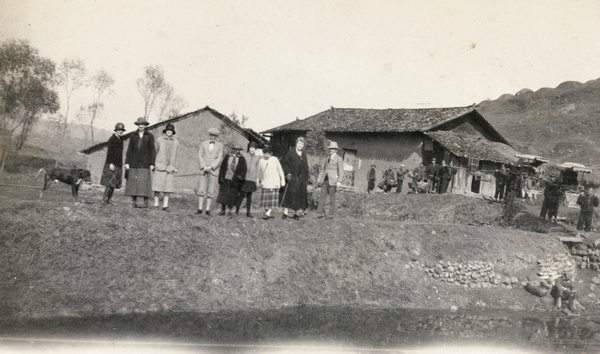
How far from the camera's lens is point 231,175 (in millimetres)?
9859

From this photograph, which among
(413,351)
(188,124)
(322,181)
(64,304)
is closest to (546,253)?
(322,181)

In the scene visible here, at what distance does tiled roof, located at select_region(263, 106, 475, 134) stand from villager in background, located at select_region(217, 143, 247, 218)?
16524 millimetres

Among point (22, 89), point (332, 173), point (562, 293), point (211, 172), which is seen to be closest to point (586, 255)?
point (562, 293)

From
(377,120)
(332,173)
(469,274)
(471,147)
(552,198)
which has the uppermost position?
(377,120)

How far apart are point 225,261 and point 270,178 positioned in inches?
86.8

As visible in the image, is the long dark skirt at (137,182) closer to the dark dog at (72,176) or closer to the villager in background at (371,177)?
the dark dog at (72,176)

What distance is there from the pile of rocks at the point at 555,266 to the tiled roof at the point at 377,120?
462 inches

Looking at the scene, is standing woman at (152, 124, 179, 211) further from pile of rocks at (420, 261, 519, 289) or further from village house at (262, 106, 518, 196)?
village house at (262, 106, 518, 196)

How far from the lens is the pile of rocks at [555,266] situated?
13.1m

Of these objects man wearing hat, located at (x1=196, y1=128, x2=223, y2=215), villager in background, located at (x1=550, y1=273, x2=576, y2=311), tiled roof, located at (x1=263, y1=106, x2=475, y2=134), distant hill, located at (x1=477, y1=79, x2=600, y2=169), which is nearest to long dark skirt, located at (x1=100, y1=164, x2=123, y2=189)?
man wearing hat, located at (x1=196, y1=128, x2=223, y2=215)

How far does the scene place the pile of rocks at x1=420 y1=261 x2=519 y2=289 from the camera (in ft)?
37.6

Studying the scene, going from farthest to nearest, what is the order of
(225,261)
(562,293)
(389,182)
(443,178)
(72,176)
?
(389,182) < (443,178) < (562,293) < (72,176) < (225,261)

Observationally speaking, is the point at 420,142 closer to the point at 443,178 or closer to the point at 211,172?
the point at 443,178

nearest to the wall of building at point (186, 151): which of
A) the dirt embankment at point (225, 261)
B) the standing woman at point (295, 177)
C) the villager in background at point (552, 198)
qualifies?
the standing woman at point (295, 177)
